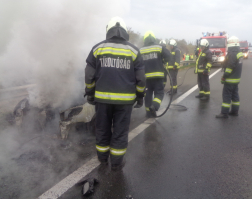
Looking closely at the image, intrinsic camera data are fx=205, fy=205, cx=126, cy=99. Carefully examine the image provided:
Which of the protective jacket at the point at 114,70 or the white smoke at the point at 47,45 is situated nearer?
the protective jacket at the point at 114,70

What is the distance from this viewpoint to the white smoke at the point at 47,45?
10.7 feet

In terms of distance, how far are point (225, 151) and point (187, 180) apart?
103 cm

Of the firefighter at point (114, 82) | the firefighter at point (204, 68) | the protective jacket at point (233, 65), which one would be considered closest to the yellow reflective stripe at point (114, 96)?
the firefighter at point (114, 82)

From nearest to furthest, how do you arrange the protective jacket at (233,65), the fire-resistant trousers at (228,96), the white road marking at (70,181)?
the white road marking at (70,181) → the protective jacket at (233,65) → the fire-resistant trousers at (228,96)

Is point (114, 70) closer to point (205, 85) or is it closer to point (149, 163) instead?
point (149, 163)

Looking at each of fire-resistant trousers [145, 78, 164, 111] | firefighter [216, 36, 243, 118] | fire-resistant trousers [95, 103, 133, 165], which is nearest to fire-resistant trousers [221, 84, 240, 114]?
firefighter [216, 36, 243, 118]

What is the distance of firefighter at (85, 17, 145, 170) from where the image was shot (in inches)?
90.4

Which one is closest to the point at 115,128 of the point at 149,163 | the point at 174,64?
the point at 149,163

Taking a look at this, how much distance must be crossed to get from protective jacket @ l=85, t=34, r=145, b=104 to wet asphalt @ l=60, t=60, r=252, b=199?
891mm

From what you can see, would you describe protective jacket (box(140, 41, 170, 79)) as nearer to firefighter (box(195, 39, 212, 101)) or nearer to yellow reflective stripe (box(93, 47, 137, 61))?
yellow reflective stripe (box(93, 47, 137, 61))

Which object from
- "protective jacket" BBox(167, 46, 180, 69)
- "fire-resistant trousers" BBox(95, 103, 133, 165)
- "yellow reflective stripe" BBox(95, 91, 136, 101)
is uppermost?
"protective jacket" BBox(167, 46, 180, 69)

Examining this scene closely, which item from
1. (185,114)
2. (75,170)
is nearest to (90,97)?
(75,170)

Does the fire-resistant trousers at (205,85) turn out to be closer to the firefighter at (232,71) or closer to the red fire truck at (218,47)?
the firefighter at (232,71)

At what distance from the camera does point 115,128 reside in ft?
8.05
